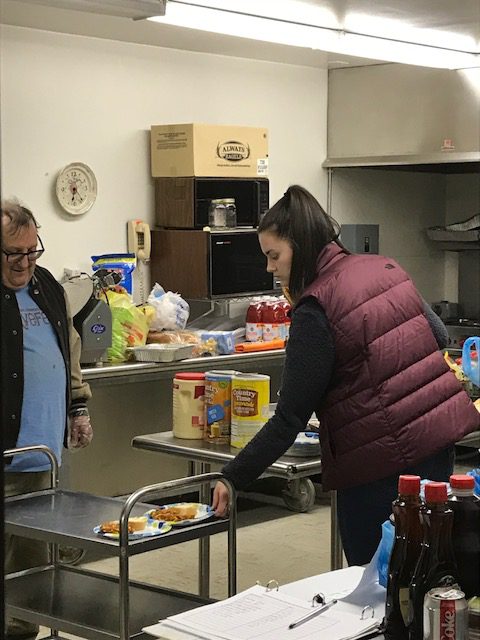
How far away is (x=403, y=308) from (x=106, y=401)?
2941 mm

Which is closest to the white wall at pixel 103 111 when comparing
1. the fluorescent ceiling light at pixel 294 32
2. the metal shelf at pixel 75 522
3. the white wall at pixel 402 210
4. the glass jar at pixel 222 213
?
the glass jar at pixel 222 213

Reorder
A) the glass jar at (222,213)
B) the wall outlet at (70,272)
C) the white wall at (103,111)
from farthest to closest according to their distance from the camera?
the glass jar at (222,213), the wall outlet at (70,272), the white wall at (103,111)

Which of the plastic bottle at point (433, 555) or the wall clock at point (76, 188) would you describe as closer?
the plastic bottle at point (433, 555)

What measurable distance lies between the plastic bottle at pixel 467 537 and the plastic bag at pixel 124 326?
138 inches

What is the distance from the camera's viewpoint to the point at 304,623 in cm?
202

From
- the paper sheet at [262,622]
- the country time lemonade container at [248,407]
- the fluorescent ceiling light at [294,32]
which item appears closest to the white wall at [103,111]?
the fluorescent ceiling light at [294,32]

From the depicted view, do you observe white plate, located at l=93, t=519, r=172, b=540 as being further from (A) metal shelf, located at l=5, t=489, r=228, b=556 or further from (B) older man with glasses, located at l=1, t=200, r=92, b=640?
(B) older man with glasses, located at l=1, t=200, r=92, b=640

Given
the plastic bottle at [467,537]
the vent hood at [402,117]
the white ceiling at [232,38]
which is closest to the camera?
the plastic bottle at [467,537]

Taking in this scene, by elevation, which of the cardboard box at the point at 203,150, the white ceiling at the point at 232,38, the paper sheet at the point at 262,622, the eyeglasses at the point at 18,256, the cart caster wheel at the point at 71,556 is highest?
the white ceiling at the point at 232,38

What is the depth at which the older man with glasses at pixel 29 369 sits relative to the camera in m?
3.50

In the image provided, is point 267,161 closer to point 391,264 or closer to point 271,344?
point 271,344

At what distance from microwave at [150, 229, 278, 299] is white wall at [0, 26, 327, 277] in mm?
242

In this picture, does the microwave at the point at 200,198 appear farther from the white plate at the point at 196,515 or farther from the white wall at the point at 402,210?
the white plate at the point at 196,515

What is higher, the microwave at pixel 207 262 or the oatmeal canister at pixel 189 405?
the microwave at pixel 207 262
